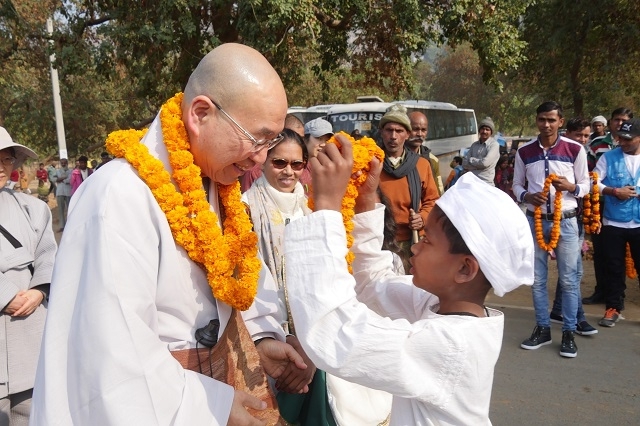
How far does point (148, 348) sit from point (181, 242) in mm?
382

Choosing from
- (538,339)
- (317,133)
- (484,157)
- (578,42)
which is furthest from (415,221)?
(578,42)

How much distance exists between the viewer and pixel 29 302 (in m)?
2.95

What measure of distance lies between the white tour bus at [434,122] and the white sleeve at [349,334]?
1398 cm

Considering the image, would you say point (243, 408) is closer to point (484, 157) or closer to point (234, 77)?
point (234, 77)

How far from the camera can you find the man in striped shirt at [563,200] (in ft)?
16.9

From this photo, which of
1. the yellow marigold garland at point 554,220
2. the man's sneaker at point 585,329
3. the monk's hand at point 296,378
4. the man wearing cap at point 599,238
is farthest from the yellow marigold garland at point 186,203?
the man wearing cap at point 599,238

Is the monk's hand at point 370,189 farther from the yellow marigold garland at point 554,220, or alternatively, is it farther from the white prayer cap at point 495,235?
the yellow marigold garland at point 554,220

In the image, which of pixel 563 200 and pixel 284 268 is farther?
pixel 563 200

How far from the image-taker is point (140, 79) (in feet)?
33.8

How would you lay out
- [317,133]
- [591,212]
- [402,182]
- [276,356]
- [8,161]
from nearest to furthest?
[276,356], [8,161], [317,133], [402,182], [591,212]

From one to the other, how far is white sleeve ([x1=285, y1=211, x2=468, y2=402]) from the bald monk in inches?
15.4

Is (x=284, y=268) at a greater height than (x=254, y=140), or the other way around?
(x=254, y=140)

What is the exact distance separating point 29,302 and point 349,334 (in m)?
2.15

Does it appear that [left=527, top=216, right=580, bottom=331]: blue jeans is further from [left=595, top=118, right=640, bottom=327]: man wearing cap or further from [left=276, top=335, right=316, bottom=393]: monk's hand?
[left=276, top=335, right=316, bottom=393]: monk's hand
